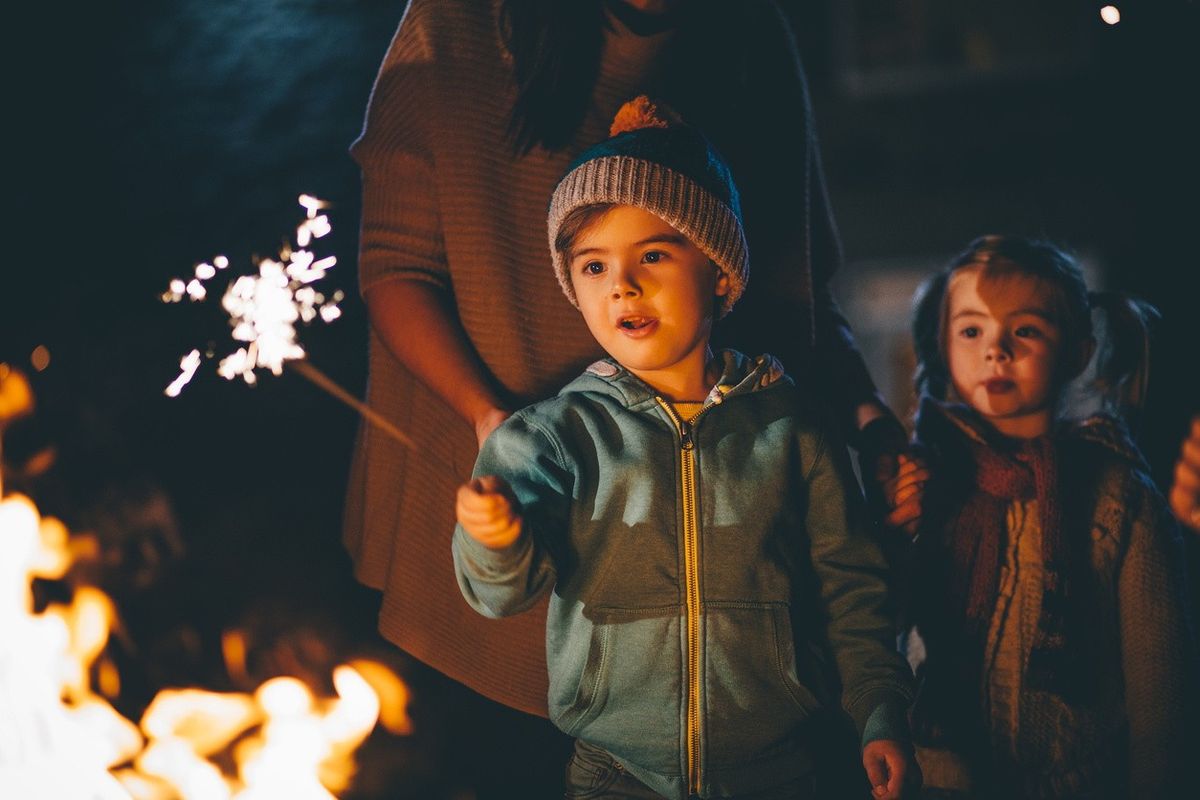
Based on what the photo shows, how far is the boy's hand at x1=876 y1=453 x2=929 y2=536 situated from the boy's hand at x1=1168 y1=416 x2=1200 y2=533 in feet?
1.45

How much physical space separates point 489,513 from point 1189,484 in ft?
4.02

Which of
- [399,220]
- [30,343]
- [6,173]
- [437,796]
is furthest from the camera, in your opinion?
[30,343]

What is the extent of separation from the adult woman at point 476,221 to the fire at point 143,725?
0.49m

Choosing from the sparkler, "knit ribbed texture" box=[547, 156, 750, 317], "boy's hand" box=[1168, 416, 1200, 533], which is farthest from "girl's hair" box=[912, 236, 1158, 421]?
the sparkler

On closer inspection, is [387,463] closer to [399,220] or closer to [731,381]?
[399,220]

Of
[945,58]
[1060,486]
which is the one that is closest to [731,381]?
[1060,486]

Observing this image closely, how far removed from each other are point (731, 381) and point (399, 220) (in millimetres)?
712

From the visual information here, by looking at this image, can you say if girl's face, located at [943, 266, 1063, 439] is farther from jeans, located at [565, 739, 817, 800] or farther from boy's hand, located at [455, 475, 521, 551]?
boy's hand, located at [455, 475, 521, 551]

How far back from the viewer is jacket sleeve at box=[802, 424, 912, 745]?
169cm

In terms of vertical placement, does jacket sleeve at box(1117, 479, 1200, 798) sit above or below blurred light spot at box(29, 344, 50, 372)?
below

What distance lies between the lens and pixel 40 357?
2787mm

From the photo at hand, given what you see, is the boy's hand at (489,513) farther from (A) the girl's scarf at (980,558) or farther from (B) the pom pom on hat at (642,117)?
(A) the girl's scarf at (980,558)

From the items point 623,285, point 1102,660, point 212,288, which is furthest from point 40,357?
point 1102,660

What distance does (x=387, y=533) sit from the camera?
207cm
